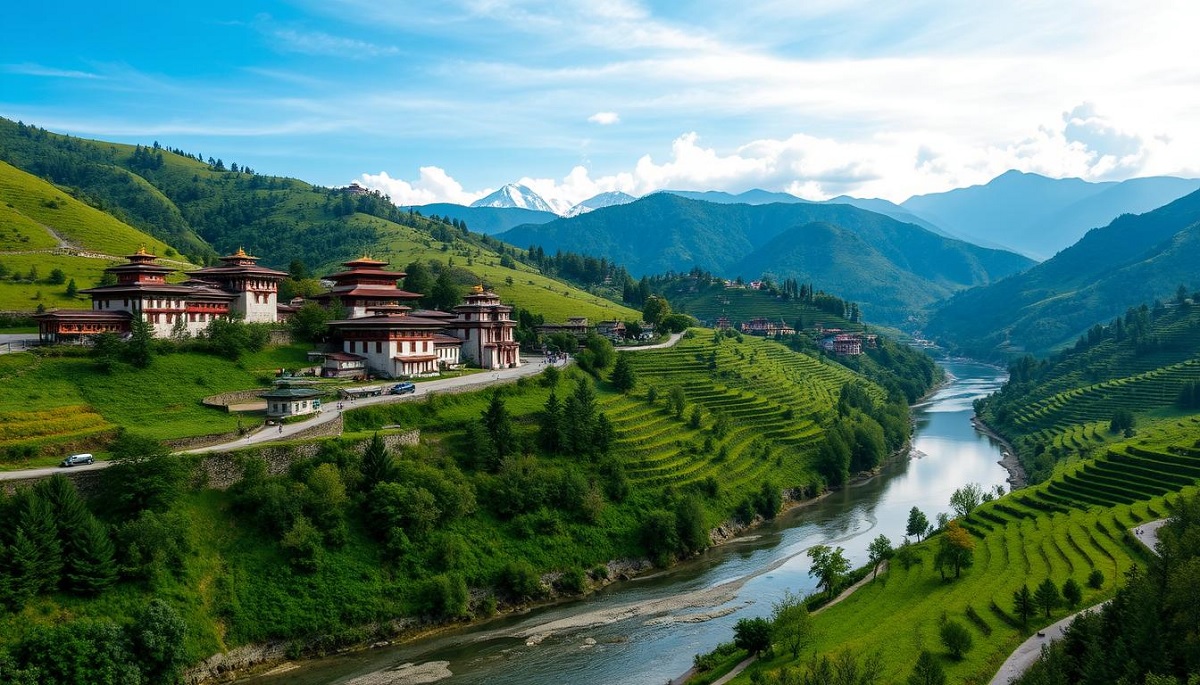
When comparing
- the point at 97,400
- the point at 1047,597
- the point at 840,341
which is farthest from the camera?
the point at 840,341

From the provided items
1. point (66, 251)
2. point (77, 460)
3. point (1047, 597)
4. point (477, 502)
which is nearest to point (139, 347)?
point (77, 460)

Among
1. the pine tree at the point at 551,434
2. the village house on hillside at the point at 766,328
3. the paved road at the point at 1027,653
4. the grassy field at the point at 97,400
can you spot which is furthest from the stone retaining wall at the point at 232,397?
the village house on hillside at the point at 766,328

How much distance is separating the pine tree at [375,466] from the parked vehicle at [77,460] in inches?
532

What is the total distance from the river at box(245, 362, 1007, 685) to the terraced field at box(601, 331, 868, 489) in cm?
580

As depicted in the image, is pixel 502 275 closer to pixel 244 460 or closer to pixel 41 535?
pixel 244 460

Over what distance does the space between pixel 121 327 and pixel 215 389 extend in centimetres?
1034

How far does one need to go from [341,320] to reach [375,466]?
24.4 m

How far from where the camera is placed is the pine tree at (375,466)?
46.7 m

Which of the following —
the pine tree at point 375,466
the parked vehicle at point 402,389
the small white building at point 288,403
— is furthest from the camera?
the parked vehicle at point 402,389

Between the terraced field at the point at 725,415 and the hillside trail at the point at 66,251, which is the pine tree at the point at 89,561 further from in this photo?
the hillside trail at the point at 66,251

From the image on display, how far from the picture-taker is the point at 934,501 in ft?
233

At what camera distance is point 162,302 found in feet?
195

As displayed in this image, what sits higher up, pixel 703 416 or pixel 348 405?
pixel 348 405

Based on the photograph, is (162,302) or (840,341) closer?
(162,302)
